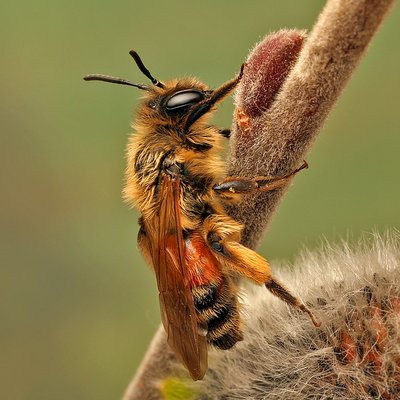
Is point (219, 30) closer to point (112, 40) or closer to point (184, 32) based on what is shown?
point (184, 32)

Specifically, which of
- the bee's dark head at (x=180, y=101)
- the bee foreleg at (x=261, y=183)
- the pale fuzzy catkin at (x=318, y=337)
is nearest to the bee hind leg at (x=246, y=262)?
the pale fuzzy catkin at (x=318, y=337)

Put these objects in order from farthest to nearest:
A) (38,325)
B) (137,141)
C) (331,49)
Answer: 1. (38,325)
2. (137,141)
3. (331,49)

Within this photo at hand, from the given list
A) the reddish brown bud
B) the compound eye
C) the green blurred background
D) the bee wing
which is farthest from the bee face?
the green blurred background

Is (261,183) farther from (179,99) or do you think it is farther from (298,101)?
(179,99)

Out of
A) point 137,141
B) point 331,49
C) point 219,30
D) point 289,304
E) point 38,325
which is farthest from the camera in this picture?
point 219,30

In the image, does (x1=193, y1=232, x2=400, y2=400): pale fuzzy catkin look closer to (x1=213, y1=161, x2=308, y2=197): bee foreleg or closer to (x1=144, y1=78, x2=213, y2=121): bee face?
(x1=213, y1=161, x2=308, y2=197): bee foreleg

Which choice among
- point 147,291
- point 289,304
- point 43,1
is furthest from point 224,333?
point 43,1
